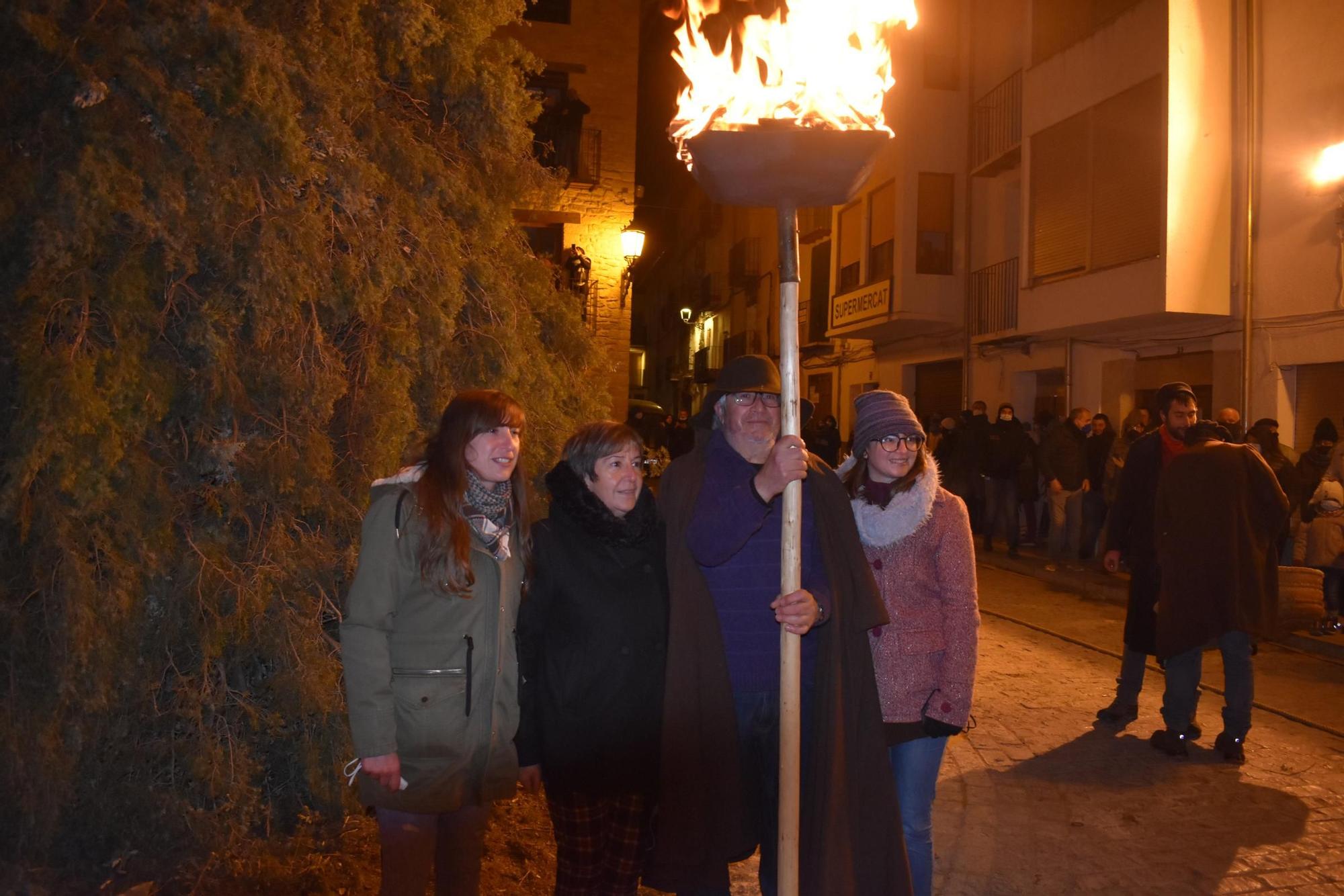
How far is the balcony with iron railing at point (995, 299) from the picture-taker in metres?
19.2

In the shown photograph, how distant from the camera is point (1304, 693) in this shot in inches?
292

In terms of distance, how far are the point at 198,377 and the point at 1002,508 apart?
12962mm

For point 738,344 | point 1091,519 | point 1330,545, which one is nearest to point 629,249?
point 1091,519

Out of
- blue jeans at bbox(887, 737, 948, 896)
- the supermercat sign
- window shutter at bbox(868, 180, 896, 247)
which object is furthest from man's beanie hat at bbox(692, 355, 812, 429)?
window shutter at bbox(868, 180, 896, 247)

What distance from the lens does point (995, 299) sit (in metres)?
19.7

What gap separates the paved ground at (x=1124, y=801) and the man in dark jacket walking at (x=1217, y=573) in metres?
0.38

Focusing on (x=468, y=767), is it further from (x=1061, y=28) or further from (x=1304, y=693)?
(x=1061, y=28)

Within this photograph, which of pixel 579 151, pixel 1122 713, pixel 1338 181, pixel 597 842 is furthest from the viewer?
pixel 579 151

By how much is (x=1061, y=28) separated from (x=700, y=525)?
17403mm

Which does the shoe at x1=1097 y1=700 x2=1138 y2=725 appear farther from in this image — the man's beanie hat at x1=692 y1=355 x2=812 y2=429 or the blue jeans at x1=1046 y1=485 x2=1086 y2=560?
the blue jeans at x1=1046 y1=485 x2=1086 y2=560

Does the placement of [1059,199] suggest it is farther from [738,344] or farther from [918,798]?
[738,344]

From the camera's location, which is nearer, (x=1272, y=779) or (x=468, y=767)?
(x=468, y=767)

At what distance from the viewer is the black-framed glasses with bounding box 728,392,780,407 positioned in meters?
3.38

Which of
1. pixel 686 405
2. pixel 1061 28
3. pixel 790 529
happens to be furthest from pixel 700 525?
pixel 686 405
